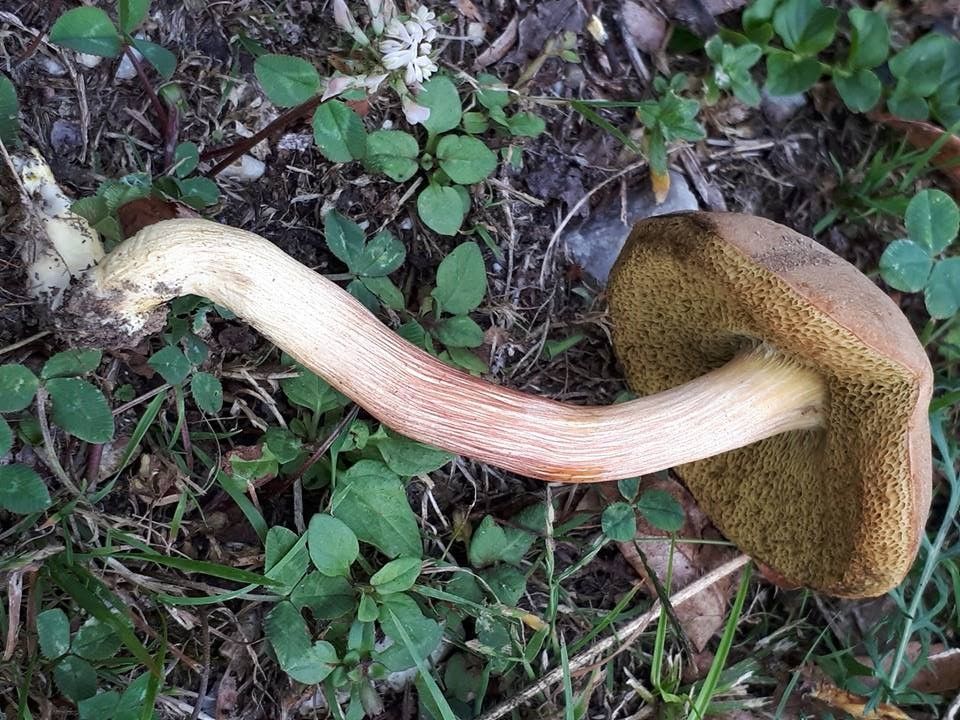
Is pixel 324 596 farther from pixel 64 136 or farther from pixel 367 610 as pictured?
pixel 64 136

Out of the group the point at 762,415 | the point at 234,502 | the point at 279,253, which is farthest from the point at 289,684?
the point at 762,415

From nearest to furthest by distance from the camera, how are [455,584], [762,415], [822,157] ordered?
[762,415] < [455,584] < [822,157]

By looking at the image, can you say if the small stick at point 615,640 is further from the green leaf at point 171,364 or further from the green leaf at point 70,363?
the green leaf at point 70,363

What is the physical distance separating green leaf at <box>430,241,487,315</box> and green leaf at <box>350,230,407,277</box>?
101 millimetres

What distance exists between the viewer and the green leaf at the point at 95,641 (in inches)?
56.4

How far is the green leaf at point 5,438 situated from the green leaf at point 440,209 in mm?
879

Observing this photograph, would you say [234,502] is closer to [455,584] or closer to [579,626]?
[455,584]

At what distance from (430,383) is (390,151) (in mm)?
538

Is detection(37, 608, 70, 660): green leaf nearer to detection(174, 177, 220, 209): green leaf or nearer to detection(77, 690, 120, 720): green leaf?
detection(77, 690, 120, 720): green leaf

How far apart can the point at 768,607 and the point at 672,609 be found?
311 mm

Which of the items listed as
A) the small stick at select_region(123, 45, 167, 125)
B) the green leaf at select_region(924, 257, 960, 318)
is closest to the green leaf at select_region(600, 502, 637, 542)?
the green leaf at select_region(924, 257, 960, 318)

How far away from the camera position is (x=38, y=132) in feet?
5.09

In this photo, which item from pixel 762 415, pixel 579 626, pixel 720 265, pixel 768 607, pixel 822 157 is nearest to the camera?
pixel 720 265

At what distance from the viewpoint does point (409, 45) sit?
5.06 ft
